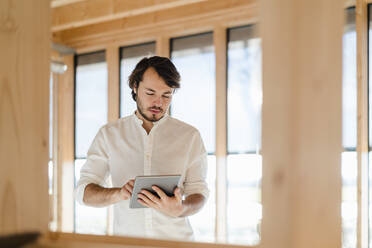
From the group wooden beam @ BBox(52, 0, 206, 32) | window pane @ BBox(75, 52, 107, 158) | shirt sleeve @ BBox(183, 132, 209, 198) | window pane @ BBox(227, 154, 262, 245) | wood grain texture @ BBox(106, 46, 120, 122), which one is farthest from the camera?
window pane @ BBox(75, 52, 107, 158)

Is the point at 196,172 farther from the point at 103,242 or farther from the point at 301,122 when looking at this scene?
the point at 301,122

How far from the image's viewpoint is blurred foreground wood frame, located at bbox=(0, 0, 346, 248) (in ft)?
2.09

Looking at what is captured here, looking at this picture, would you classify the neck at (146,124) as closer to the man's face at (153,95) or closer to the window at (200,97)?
the man's face at (153,95)

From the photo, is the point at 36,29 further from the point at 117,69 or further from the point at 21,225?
the point at 117,69

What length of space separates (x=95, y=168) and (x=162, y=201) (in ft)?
1.63

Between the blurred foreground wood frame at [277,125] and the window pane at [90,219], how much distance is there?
4973mm

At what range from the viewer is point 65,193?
6016 millimetres

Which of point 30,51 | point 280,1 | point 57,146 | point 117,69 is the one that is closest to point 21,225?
point 30,51

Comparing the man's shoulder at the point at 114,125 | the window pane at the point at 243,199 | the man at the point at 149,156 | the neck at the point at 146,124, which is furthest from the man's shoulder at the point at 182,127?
the window pane at the point at 243,199

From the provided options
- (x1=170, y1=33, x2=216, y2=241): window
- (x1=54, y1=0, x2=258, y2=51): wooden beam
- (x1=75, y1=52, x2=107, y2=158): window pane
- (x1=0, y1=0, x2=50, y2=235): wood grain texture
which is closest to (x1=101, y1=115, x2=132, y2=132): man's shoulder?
(x1=0, y1=0, x2=50, y2=235): wood grain texture

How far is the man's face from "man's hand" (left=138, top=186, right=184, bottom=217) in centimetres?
49

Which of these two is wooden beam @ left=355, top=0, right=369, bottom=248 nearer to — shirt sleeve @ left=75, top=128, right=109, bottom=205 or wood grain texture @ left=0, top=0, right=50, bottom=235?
shirt sleeve @ left=75, top=128, right=109, bottom=205

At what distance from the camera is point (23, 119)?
813 millimetres

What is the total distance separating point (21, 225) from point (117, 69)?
193 inches
